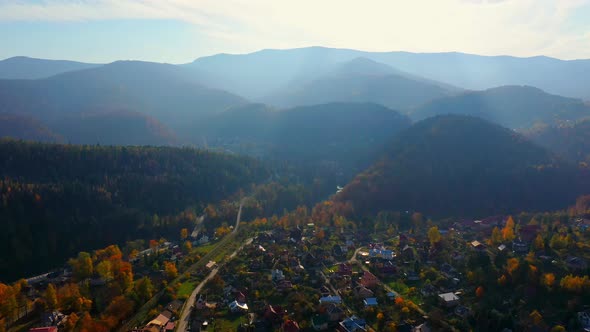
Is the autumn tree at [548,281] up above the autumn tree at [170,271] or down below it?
above

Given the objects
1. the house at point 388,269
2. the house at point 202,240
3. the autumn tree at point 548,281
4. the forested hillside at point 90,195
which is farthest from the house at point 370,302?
the forested hillside at point 90,195

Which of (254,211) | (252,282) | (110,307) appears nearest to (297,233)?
(252,282)

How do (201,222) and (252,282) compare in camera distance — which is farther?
(201,222)

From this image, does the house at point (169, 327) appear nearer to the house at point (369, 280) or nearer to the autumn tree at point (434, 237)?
the house at point (369, 280)

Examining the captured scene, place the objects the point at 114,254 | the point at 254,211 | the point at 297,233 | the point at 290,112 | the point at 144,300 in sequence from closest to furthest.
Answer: the point at 144,300, the point at 114,254, the point at 297,233, the point at 254,211, the point at 290,112

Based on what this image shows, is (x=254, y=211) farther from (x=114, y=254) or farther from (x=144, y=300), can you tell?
(x=144, y=300)

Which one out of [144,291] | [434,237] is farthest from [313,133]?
[144,291]

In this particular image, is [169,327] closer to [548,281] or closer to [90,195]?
[548,281]
